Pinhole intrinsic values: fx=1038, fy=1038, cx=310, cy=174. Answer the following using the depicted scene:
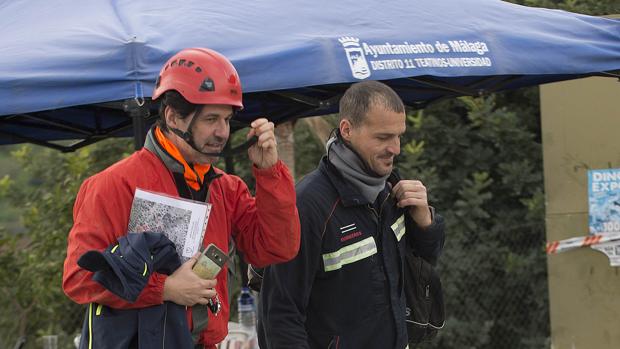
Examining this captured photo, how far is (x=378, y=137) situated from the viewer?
160 inches

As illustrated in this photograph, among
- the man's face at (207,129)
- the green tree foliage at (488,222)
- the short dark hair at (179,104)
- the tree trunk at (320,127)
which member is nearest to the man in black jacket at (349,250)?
the man's face at (207,129)

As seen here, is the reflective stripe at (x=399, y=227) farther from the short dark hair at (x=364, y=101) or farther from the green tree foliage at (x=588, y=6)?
the green tree foliage at (x=588, y=6)

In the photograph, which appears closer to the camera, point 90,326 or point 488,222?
point 90,326

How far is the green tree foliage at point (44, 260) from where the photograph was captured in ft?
29.8

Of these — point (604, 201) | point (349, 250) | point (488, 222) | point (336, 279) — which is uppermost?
point (349, 250)

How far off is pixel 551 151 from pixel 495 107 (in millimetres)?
1848

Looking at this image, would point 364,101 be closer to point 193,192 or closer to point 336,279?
point 336,279

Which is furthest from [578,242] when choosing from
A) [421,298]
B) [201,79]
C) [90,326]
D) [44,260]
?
[90,326]

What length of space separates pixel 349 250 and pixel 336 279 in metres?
0.12

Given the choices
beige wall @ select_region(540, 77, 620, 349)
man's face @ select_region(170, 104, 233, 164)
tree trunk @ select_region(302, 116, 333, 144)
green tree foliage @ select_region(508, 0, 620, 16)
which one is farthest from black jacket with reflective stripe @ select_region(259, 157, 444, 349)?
green tree foliage @ select_region(508, 0, 620, 16)

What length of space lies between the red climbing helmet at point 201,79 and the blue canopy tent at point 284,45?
52cm

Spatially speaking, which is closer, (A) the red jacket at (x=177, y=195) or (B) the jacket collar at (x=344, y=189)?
(A) the red jacket at (x=177, y=195)

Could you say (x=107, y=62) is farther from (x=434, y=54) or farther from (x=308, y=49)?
(x=434, y=54)

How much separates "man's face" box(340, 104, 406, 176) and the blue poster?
152 inches
